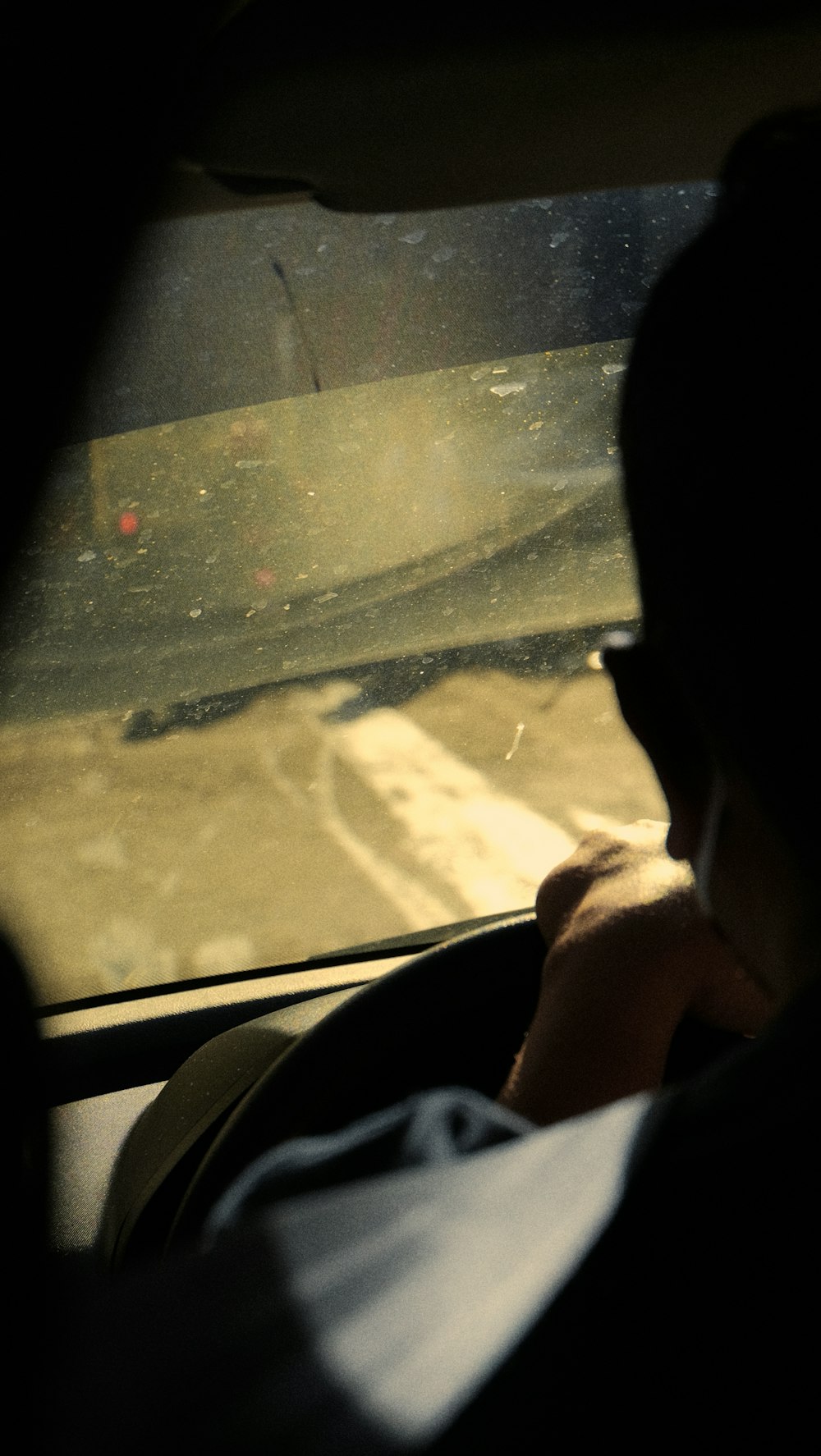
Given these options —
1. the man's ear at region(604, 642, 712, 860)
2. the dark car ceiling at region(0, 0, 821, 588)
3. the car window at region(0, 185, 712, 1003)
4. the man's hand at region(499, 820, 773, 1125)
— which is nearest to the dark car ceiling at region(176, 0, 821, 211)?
the dark car ceiling at region(0, 0, 821, 588)

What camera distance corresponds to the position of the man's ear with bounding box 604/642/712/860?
0.87m

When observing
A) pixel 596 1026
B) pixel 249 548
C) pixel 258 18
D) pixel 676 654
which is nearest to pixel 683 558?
pixel 676 654

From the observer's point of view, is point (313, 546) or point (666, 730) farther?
point (313, 546)

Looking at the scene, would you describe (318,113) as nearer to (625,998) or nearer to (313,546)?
(625,998)

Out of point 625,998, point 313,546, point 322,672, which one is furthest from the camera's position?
point 313,546

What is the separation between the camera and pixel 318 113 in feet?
3.58

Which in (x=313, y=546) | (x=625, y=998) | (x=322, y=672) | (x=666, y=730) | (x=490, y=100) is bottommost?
(x=322, y=672)

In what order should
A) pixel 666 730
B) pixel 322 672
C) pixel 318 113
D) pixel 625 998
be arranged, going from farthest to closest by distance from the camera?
pixel 322 672 → pixel 625 998 → pixel 318 113 → pixel 666 730

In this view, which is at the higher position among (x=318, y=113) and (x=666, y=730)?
(x=318, y=113)

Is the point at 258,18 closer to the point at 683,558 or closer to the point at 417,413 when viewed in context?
the point at 683,558

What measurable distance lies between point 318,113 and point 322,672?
3074mm

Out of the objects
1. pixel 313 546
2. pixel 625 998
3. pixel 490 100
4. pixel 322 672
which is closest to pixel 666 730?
pixel 490 100

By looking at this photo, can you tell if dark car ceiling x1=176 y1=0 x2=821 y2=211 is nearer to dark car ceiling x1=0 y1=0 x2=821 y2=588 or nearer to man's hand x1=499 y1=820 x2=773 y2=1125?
dark car ceiling x1=0 y1=0 x2=821 y2=588

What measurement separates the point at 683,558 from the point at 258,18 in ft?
1.96
